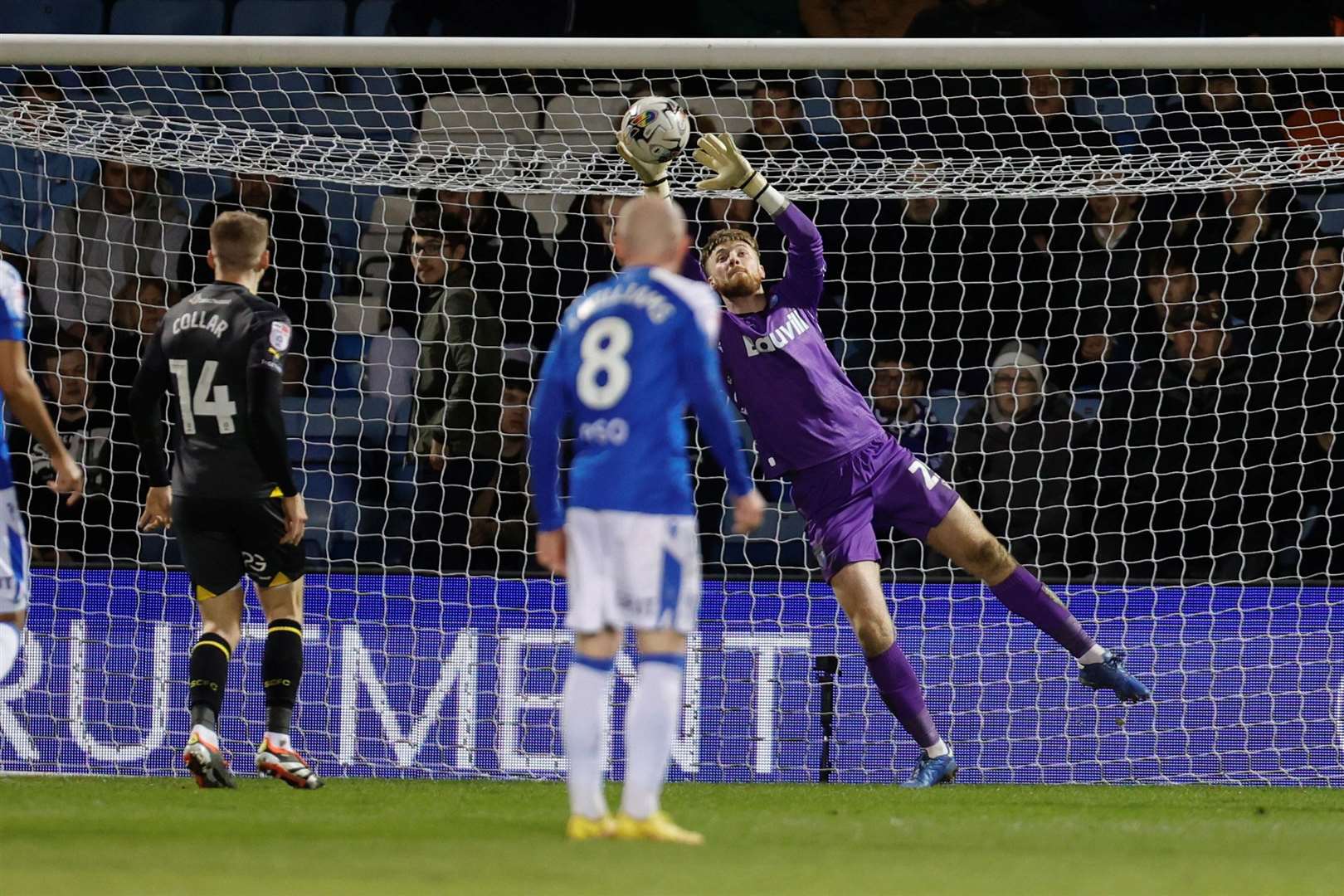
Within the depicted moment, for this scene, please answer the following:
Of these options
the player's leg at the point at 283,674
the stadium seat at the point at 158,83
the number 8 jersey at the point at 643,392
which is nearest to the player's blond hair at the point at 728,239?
the player's leg at the point at 283,674

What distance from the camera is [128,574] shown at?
288 inches

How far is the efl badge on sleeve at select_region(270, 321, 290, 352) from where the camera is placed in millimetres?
5734

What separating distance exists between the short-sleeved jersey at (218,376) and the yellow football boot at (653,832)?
227cm

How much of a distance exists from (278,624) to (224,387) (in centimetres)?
82

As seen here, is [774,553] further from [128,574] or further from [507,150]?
[128,574]

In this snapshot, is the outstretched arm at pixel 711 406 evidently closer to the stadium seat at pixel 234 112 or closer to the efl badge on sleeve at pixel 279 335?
the efl badge on sleeve at pixel 279 335

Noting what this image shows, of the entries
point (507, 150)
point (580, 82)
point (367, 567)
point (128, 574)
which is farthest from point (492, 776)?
point (580, 82)

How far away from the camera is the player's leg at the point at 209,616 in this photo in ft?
19.1

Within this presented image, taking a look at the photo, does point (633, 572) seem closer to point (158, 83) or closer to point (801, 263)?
point (801, 263)

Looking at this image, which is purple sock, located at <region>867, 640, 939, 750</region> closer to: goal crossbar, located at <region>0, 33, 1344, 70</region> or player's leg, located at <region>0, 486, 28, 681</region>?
goal crossbar, located at <region>0, 33, 1344, 70</region>

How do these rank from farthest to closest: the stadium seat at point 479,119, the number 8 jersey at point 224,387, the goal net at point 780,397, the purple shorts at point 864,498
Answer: the stadium seat at point 479,119 < the goal net at point 780,397 < the purple shorts at point 864,498 < the number 8 jersey at point 224,387

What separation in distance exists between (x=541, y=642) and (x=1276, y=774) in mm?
3047

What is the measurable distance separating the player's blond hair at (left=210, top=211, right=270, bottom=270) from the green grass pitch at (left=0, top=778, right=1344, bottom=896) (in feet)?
5.69

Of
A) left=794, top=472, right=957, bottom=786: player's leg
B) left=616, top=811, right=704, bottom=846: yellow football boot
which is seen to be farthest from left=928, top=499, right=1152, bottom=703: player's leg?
left=616, top=811, right=704, bottom=846: yellow football boot
